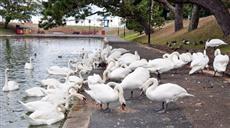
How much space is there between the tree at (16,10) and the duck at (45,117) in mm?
75585

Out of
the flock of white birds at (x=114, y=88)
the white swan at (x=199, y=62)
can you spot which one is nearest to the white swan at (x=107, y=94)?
the flock of white birds at (x=114, y=88)

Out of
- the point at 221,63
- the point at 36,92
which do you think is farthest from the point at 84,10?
the point at 221,63

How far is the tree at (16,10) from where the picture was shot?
284ft

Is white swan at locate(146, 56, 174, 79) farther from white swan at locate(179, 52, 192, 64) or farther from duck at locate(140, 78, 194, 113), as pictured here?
duck at locate(140, 78, 194, 113)

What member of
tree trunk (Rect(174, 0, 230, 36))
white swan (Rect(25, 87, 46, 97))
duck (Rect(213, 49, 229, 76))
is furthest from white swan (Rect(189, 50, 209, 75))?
tree trunk (Rect(174, 0, 230, 36))

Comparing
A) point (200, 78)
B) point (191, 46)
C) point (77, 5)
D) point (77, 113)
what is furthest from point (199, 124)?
point (77, 5)

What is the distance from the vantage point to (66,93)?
45.3 ft

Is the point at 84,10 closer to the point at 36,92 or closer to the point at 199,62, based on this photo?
the point at 199,62

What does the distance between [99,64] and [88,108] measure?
1211 cm

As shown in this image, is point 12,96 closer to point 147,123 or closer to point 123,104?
point 123,104

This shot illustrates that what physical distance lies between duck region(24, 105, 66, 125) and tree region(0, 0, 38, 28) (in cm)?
7558

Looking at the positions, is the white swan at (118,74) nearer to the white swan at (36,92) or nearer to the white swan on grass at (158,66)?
the white swan on grass at (158,66)

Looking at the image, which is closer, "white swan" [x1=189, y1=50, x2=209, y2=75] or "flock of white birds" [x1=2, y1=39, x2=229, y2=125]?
"flock of white birds" [x1=2, y1=39, x2=229, y2=125]

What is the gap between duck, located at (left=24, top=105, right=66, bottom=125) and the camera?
11.9 meters
